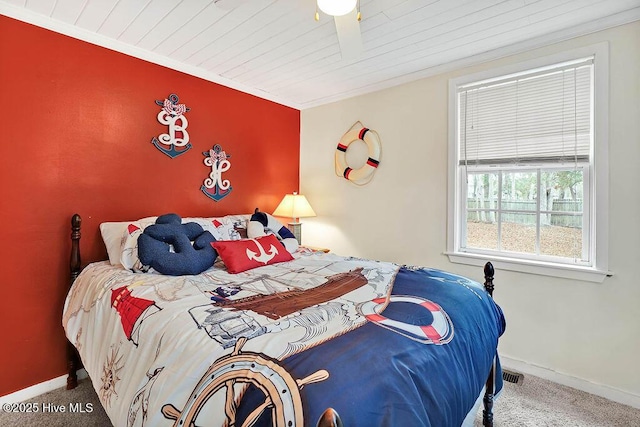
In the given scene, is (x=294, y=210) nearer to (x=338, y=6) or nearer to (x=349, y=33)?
Result: (x=349, y=33)

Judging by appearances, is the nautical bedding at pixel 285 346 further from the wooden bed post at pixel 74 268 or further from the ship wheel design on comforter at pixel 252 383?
the wooden bed post at pixel 74 268

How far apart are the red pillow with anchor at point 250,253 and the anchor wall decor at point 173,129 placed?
101 centimetres

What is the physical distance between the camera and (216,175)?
9.48 ft

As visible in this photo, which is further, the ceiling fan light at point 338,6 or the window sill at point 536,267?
the window sill at point 536,267

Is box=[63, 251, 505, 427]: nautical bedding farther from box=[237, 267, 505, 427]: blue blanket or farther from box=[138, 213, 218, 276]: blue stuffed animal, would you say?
box=[138, 213, 218, 276]: blue stuffed animal

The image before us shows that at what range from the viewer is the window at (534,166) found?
6.61 ft

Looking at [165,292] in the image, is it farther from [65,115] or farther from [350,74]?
[350,74]

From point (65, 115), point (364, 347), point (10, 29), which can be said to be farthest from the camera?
point (65, 115)

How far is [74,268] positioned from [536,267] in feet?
10.4

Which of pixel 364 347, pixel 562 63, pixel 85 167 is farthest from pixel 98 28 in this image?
pixel 562 63

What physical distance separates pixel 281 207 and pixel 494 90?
7.22 ft

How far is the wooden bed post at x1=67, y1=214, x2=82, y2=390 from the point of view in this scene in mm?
2021

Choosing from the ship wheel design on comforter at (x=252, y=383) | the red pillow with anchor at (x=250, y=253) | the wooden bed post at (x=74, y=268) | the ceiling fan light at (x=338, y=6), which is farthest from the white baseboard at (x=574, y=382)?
Result: the wooden bed post at (x=74, y=268)

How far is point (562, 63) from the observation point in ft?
6.91
